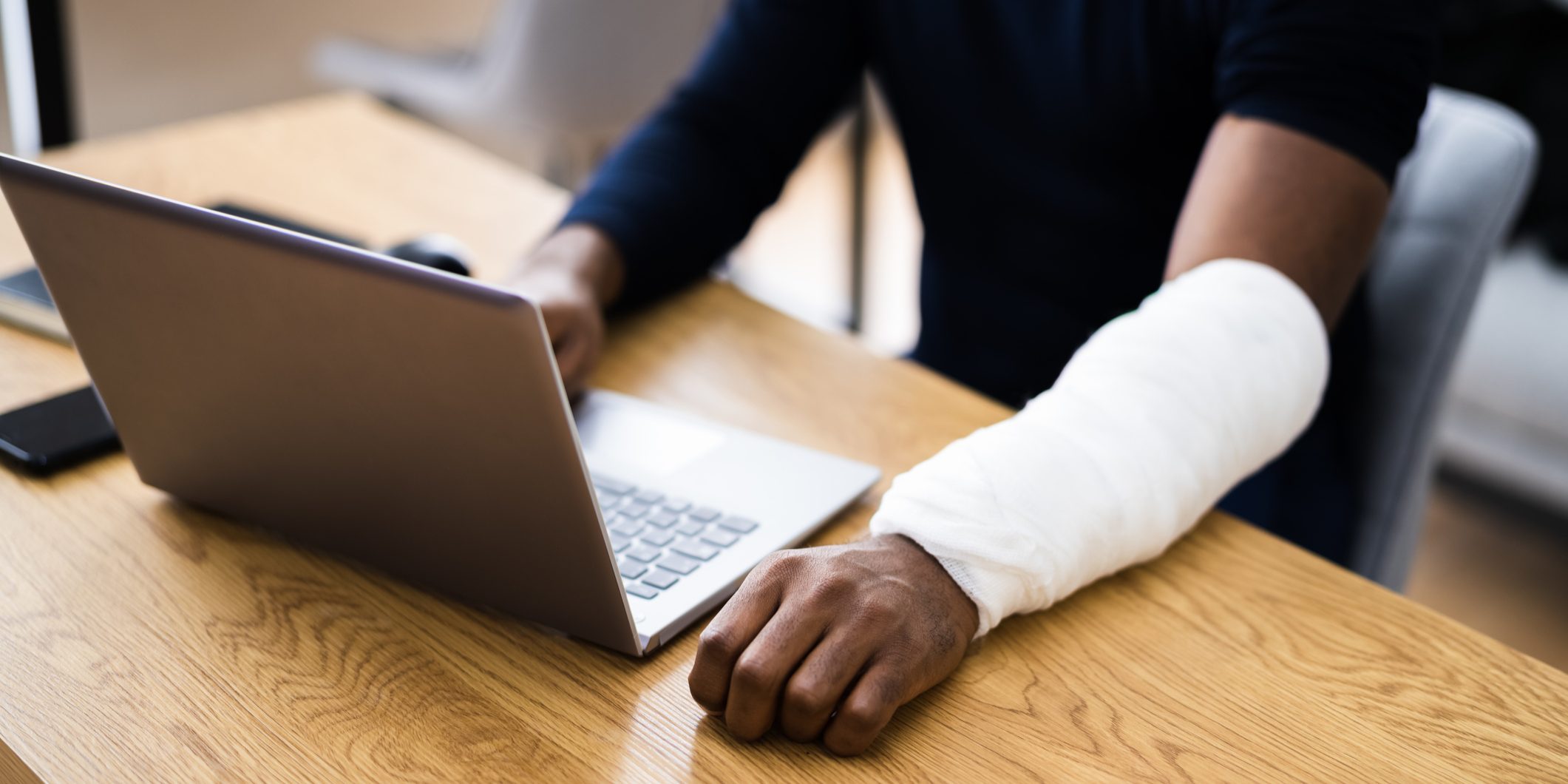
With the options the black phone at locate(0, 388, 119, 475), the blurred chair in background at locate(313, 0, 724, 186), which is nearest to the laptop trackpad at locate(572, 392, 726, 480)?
the black phone at locate(0, 388, 119, 475)

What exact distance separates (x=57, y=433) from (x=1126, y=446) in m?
0.58

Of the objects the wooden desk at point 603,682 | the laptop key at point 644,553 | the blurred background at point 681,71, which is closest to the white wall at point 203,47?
the blurred background at point 681,71

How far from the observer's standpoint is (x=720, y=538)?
593mm

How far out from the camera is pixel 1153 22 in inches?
33.2

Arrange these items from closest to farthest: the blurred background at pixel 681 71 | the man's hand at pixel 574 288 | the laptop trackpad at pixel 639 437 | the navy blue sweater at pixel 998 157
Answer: the laptop trackpad at pixel 639 437 → the man's hand at pixel 574 288 → the navy blue sweater at pixel 998 157 → the blurred background at pixel 681 71

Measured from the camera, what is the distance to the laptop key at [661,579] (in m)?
0.55

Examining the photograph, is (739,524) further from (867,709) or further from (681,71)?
(681,71)

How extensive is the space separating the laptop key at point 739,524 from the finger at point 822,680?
128 millimetres

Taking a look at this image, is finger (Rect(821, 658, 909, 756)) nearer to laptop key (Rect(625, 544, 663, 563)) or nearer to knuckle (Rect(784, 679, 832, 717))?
knuckle (Rect(784, 679, 832, 717))

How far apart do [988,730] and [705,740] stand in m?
0.11

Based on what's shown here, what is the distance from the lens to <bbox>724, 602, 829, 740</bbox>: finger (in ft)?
1.52

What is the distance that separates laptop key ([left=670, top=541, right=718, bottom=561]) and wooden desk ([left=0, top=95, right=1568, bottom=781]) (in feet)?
0.17

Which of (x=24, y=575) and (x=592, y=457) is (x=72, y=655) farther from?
(x=592, y=457)

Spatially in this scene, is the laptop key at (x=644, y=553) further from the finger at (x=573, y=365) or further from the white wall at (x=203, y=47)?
the white wall at (x=203, y=47)
